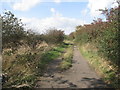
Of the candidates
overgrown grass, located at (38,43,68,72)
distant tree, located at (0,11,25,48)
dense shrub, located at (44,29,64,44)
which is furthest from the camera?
dense shrub, located at (44,29,64,44)

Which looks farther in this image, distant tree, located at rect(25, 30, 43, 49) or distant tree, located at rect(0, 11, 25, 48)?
distant tree, located at rect(25, 30, 43, 49)

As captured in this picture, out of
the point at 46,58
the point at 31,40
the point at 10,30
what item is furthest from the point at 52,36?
the point at 10,30

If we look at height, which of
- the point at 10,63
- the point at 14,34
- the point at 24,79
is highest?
the point at 14,34

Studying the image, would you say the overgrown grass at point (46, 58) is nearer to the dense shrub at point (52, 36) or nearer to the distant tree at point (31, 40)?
the distant tree at point (31, 40)

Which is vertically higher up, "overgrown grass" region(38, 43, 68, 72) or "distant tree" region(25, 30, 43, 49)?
"distant tree" region(25, 30, 43, 49)

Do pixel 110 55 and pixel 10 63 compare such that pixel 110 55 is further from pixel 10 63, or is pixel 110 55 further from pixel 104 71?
pixel 10 63

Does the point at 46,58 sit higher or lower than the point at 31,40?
lower

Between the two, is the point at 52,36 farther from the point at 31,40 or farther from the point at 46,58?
the point at 46,58

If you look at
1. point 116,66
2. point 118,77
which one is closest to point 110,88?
point 118,77

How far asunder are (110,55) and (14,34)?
15.9 ft

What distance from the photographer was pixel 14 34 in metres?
9.79

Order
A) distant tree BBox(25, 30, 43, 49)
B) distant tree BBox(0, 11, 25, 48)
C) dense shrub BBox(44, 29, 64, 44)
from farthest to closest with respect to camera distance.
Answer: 1. dense shrub BBox(44, 29, 64, 44)
2. distant tree BBox(25, 30, 43, 49)
3. distant tree BBox(0, 11, 25, 48)

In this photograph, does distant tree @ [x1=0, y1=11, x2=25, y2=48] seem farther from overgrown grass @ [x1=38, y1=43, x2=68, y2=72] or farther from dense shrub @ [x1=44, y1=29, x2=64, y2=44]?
dense shrub @ [x1=44, y1=29, x2=64, y2=44]

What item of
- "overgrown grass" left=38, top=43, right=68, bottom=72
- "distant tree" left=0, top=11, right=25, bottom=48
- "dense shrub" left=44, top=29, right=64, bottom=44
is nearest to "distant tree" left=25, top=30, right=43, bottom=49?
"overgrown grass" left=38, top=43, right=68, bottom=72
